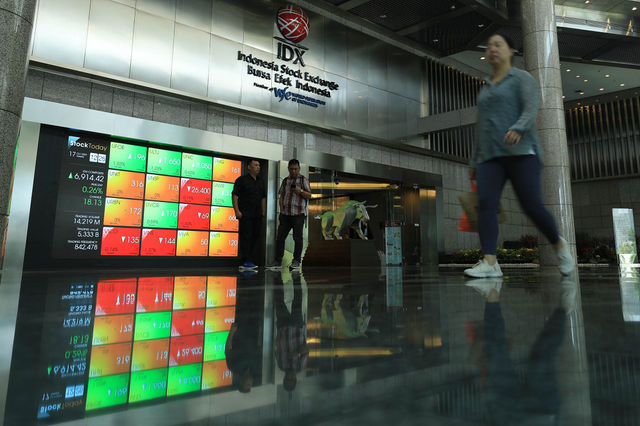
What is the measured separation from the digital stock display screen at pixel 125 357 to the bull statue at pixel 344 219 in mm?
9692

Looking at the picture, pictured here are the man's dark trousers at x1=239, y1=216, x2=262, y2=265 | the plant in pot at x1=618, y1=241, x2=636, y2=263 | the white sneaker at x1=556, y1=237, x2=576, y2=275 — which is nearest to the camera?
the white sneaker at x1=556, y1=237, x2=576, y2=275

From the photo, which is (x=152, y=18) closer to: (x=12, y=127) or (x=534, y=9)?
(x=12, y=127)

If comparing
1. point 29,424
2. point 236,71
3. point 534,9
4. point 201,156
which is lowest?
point 29,424

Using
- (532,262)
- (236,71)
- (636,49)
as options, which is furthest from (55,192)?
(636,49)

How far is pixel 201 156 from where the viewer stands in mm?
10195

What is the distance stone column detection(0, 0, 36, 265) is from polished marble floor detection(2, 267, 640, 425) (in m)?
2.64

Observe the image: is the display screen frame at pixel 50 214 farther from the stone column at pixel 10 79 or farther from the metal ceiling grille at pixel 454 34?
the metal ceiling grille at pixel 454 34

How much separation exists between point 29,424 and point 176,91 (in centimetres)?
991

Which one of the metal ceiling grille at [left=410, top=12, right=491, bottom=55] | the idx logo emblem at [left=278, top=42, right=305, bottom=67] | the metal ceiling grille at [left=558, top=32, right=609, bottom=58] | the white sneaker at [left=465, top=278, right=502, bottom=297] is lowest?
the white sneaker at [left=465, top=278, right=502, bottom=297]

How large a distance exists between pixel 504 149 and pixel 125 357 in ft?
10.1

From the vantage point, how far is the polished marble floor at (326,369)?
55 cm

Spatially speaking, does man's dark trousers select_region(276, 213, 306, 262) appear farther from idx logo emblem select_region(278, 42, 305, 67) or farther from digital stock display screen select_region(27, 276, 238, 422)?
idx logo emblem select_region(278, 42, 305, 67)

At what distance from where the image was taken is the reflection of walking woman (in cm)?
321

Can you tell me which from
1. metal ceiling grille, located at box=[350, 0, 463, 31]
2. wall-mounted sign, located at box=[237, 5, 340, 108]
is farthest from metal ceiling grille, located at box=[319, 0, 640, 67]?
wall-mounted sign, located at box=[237, 5, 340, 108]
